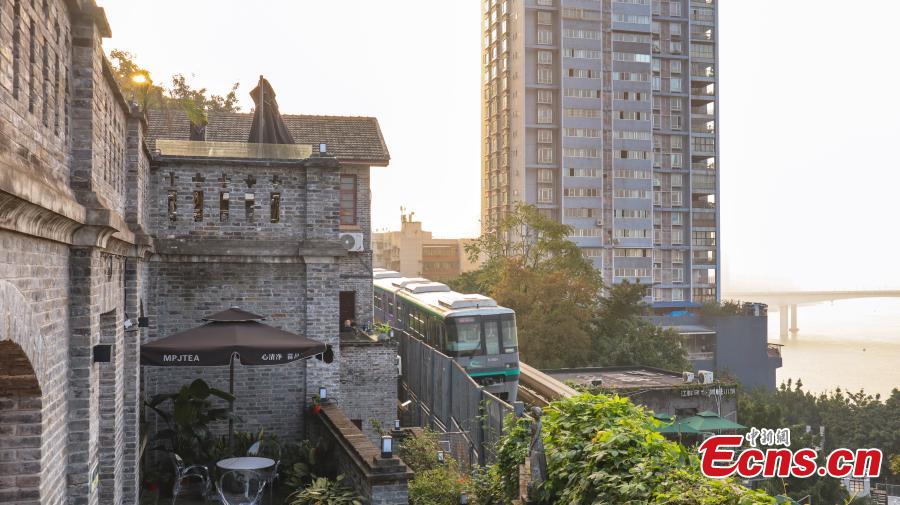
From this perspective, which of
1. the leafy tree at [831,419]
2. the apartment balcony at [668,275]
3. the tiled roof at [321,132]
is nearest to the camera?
the tiled roof at [321,132]

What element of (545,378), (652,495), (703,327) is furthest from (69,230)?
(703,327)

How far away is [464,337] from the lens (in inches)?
783

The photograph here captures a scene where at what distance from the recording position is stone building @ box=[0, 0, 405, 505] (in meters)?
4.39

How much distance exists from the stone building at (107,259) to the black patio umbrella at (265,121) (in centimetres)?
186

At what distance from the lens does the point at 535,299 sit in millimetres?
38375

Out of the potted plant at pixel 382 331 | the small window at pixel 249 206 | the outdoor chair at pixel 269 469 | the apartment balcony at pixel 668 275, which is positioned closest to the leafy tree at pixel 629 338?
the potted plant at pixel 382 331

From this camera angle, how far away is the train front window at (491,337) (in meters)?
20.2

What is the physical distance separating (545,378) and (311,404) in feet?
33.7

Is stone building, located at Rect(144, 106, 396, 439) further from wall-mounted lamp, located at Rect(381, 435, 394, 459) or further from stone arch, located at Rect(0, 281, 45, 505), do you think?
stone arch, located at Rect(0, 281, 45, 505)

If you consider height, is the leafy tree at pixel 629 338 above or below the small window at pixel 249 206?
below

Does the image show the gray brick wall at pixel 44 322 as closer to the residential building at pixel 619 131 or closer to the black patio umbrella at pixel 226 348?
the black patio umbrella at pixel 226 348

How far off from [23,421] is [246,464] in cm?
499

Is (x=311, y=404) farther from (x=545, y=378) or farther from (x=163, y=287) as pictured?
(x=545, y=378)

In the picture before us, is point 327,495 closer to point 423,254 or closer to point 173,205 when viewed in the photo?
point 173,205
